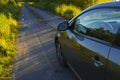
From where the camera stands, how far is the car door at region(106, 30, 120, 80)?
3688mm

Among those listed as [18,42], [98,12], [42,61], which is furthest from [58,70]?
[18,42]

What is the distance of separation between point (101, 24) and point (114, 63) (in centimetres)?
106

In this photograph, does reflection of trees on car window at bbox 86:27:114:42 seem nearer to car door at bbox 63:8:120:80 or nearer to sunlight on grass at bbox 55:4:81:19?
car door at bbox 63:8:120:80

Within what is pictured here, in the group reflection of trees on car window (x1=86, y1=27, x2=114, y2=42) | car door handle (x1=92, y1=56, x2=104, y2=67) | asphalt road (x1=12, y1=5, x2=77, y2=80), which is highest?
reflection of trees on car window (x1=86, y1=27, x2=114, y2=42)

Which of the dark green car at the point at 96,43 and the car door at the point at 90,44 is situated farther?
the car door at the point at 90,44

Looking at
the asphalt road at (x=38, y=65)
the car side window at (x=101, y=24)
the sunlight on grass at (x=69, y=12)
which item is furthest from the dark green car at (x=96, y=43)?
the sunlight on grass at (x=69, y=12)

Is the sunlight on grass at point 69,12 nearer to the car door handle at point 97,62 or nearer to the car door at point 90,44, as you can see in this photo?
the car door at point 90,44

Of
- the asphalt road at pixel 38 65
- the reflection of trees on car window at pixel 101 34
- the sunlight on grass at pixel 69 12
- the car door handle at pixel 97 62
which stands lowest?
the sunlight on grass at pixel 69 12

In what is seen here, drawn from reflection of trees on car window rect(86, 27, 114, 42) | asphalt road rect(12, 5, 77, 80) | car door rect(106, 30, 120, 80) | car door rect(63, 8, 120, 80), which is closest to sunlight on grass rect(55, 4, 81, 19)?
asphalt road rect(12, 5, 77, 80)

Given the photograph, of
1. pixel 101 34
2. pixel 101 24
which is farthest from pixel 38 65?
pixel 101 34

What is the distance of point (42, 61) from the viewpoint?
321 inches

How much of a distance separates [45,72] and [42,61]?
3.47 feet

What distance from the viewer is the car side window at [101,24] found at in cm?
418

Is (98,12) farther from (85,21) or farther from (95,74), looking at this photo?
(95,74)
